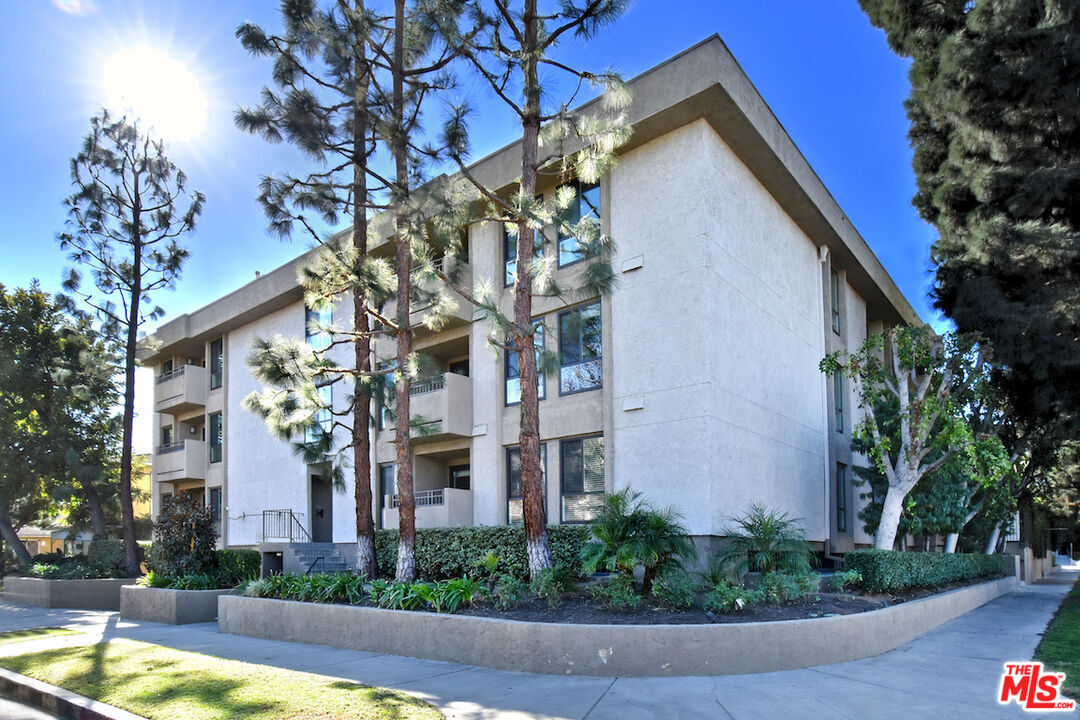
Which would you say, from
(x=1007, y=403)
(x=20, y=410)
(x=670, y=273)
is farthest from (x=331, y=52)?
(x=20, y=410)

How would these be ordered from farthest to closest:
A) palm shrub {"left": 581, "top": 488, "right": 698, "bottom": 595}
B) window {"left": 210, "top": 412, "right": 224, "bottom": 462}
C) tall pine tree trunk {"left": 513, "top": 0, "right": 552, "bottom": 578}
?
window {"left": 210, "top": 412, "right": 224, "bottom": 462} < tall pine tree trunk {"left": 513, "top": 0, "right": 552, "bottom": 578} < palm shrub {"left": 581, "top": 488, "right": 698, "bottom": 595}

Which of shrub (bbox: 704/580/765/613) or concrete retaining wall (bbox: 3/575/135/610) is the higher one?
shrub (bbox: 704/580/765/613)

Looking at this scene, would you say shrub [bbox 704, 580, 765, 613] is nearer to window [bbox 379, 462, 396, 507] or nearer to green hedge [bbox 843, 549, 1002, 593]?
green hedge [bbox 843, 549, 1002, 593]

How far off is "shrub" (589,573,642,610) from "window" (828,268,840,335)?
1374 centimetres

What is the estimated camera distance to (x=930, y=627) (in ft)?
42.4

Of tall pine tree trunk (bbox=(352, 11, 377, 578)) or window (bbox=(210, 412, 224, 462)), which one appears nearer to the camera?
tall pine tree trunk (bbox=(352, 11, 377, 578))

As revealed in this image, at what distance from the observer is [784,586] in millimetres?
11039

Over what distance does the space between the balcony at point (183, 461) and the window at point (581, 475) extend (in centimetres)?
1674


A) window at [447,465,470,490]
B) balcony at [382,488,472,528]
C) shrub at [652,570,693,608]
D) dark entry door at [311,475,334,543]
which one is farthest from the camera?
dark entry door at [311,475,334,543]

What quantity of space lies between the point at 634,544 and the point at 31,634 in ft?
37.0

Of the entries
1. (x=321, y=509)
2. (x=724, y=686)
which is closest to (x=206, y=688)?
(x=724, y=686)

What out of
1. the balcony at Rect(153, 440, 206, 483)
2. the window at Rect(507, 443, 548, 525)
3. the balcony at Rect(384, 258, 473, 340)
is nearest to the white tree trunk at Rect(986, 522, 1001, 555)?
the window at Rect(507, 443, 548, 525)

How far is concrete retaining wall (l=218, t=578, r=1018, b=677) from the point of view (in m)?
8.91

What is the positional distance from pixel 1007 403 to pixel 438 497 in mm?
14438
